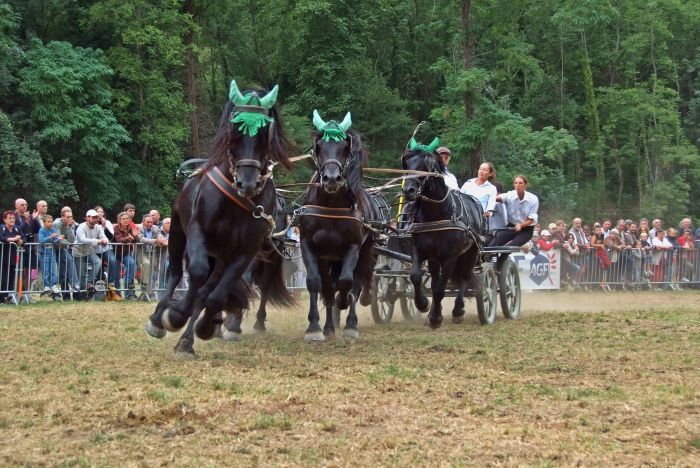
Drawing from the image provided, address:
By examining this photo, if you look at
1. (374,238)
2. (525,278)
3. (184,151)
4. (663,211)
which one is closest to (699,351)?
(374,238)

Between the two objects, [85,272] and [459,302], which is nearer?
[459,302]

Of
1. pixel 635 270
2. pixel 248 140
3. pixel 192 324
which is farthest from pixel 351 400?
pixel 635 270

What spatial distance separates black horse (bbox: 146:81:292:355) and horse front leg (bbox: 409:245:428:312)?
3.41 m

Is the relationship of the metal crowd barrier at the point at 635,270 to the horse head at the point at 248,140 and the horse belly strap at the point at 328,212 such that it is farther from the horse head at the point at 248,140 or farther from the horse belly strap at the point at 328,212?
the horse head at the point at 248,140

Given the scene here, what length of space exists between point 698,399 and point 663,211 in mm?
36906

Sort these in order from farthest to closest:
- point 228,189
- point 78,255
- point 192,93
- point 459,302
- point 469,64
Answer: point 192,93 → point 469,64 → point 78,255 → point 459,302 → point 228,189

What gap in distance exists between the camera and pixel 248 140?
25.8ft

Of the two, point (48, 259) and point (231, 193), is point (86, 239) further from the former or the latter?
point (231, 193)

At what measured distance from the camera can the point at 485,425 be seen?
5.31 metres

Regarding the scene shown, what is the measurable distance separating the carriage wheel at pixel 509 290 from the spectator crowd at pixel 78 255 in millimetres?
6245

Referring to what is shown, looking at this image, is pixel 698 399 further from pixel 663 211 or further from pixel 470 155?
pixel 663 211

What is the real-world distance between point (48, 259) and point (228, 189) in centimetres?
818

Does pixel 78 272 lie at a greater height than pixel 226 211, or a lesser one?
lesser

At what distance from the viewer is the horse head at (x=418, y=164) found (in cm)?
1116
